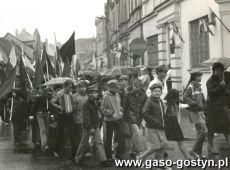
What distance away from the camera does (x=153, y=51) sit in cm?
2856

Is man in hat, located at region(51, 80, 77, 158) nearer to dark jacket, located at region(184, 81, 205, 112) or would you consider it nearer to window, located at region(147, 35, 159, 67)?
dark jacket, located at region(184, 81, 205, 112)

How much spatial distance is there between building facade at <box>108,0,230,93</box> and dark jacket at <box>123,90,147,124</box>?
7.25 metres

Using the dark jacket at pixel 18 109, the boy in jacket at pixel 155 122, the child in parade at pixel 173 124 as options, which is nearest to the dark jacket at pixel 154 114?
the boy in jacket at pixel 155 122

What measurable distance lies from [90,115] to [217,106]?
7.40 ft

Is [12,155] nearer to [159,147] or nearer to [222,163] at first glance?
[159,147]

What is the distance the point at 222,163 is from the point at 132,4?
29818 millimetres

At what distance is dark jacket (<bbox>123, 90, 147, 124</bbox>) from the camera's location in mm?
10562

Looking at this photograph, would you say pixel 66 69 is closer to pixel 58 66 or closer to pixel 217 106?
pixel 58 66

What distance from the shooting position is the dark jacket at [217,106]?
9758mm

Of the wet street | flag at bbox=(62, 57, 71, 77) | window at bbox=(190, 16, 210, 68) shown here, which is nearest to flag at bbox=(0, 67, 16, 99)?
the wet street

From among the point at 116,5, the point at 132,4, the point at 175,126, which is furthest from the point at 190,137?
the point at 116,5

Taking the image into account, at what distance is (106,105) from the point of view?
33.4 feet

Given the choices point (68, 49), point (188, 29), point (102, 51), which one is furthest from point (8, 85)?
point (102, 51)

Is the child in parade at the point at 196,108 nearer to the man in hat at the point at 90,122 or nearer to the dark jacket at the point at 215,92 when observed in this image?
the dark jacket at the point at 215,92
